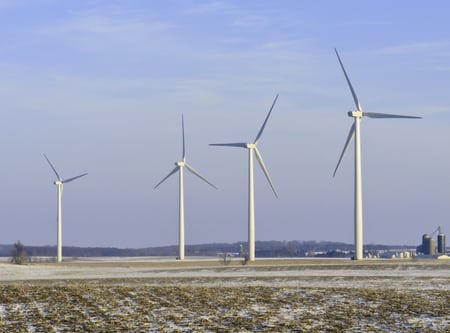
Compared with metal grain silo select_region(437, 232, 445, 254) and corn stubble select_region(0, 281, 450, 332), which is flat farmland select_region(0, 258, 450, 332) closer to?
corn stubble select_region(0, 281, 450, 332)

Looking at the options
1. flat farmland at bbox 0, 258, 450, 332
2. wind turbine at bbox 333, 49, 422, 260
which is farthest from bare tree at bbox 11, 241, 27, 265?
flat farmland at bbox 0, 258, 450, 332

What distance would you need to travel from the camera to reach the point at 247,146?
9981 cm

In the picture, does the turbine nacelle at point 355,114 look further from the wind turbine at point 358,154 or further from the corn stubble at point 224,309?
the corn stubble at point 224,309

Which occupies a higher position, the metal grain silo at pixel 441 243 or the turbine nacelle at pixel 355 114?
the turbine nacelle at pixel 355 114

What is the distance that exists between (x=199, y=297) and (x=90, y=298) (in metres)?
4.19

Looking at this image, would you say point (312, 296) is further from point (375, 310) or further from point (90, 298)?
point (90, 298)

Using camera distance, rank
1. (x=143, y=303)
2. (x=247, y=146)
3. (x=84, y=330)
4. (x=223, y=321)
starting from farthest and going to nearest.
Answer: (x=247, y=146), (x=143, y=303), (x=223, y=321), (x=84, y=330)

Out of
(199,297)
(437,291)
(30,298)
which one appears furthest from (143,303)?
(437,291)

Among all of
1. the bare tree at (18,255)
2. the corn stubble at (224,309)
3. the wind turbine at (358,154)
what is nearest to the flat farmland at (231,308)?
the corn stubble at (224,309)

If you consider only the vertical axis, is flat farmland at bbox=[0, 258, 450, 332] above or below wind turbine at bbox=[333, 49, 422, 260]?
below

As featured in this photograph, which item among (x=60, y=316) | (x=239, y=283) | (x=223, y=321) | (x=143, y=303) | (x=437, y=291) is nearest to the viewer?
(x=223, y=321)

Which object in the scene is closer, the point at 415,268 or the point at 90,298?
the point at 90,298

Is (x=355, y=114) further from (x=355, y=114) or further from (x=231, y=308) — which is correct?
(x=231, y=308)

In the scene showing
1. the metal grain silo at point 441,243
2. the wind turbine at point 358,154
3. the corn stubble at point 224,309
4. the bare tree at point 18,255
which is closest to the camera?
the corn stubble at point 224,309
